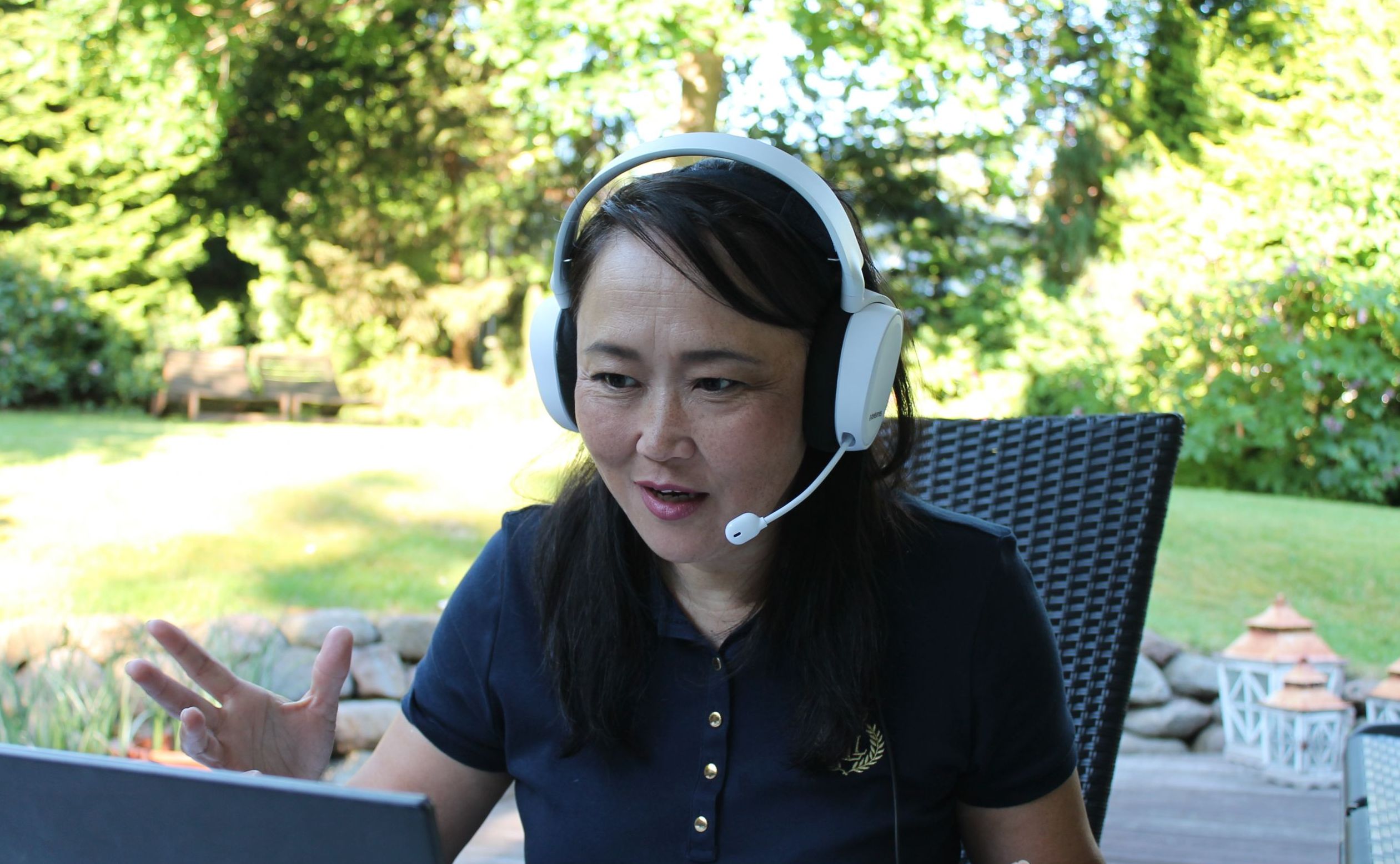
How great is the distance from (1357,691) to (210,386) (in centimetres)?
675

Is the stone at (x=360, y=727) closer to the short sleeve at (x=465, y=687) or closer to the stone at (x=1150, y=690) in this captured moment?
the short sleeve at (x=465, y=687)

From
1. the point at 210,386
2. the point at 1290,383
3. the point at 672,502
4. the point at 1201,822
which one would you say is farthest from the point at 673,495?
the point at 210,386

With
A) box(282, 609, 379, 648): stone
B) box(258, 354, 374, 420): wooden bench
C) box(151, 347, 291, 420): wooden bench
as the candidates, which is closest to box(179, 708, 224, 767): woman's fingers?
box(282, 609, 379, 648): stone

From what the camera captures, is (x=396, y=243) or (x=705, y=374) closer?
(x=705, y=374)

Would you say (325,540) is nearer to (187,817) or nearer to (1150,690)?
(1150,690)

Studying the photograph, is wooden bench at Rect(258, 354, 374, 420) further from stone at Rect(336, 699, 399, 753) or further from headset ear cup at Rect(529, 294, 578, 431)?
headset ear cup at Rect(529, 294, 578, 431)

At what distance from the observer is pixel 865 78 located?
5590 millimetres

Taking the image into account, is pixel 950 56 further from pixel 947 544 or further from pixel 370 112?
pixel 370 112

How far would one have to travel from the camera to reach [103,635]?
3.35 meters

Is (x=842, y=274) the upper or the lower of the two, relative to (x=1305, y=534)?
upper

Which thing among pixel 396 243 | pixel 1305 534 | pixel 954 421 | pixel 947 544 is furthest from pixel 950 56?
pixel 396 243

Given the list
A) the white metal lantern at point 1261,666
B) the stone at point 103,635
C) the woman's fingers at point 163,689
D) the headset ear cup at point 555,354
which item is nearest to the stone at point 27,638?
the stone at point 103,635

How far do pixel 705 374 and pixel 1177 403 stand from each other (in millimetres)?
5049

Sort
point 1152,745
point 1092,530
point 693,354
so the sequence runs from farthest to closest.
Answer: point 1152,745
point 1092,530
point 693,354
